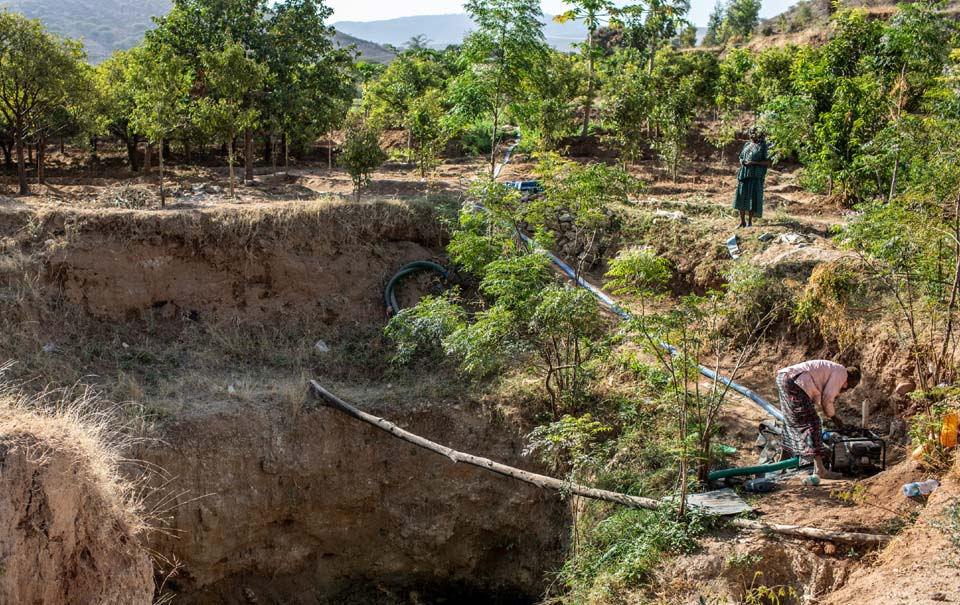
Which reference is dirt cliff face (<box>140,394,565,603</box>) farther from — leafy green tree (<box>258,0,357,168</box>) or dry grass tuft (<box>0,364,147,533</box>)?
leafy green tree (<box>258,0,357,168</box>)

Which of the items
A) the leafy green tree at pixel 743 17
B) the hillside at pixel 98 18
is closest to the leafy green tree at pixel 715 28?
the leafy green tree at pixel 743 17

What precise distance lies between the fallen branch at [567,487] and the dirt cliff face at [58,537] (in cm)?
342

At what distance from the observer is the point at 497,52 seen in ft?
39.3

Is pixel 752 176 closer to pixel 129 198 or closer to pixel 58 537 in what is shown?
pixel 58 537

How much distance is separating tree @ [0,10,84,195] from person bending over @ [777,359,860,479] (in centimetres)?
1424

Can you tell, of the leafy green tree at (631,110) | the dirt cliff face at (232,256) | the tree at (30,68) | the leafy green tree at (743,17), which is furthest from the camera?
the leafy green tree at (743,17)

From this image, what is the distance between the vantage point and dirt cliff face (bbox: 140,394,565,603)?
9273mm

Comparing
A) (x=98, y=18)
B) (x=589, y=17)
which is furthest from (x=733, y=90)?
(x=98, y=18)

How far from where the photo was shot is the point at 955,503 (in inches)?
230

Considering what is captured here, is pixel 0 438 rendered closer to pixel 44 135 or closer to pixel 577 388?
pixel 577 388

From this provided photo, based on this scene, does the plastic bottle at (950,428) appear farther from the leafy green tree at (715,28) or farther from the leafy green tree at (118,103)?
the leafy green tree at (715,28)

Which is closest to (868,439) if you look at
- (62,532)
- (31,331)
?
(62,532)

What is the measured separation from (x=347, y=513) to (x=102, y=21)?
13817 centimetres

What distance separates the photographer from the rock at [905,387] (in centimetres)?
791
